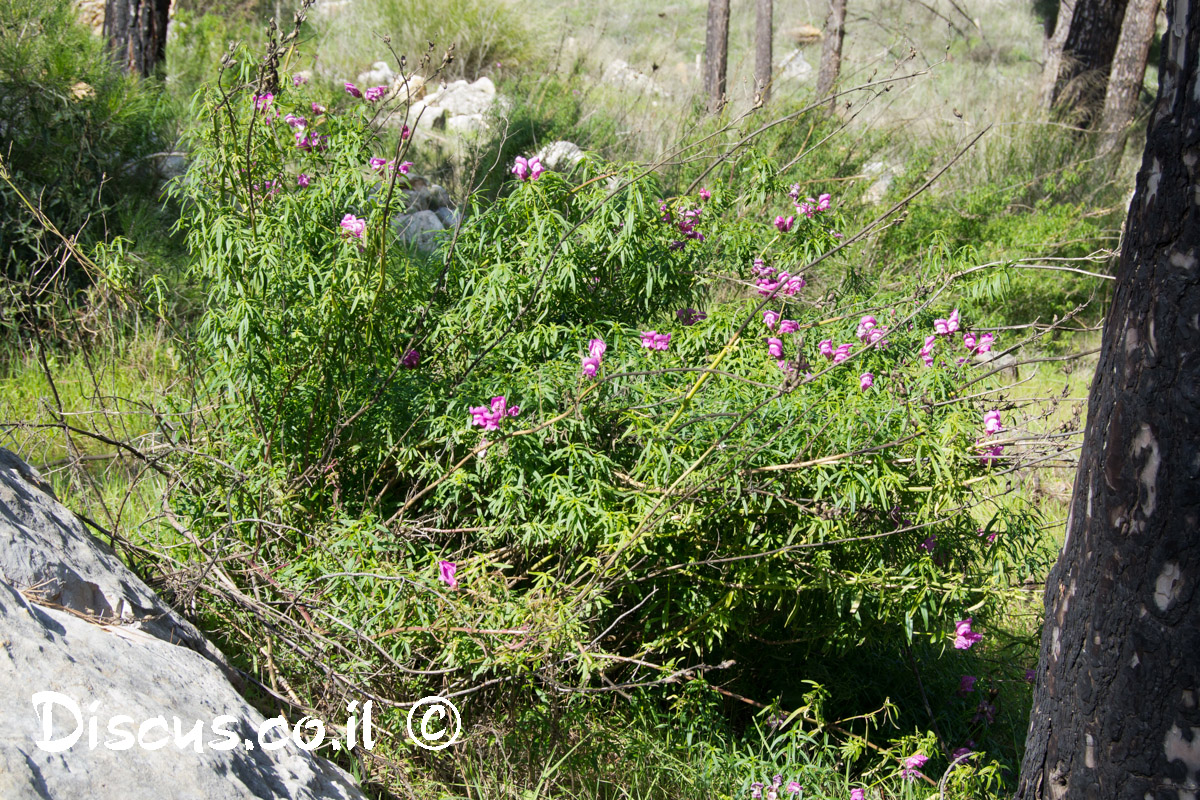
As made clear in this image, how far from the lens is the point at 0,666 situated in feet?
4.66

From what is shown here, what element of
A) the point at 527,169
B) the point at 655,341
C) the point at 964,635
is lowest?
the point at 964,635

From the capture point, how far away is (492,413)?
93.0 inches

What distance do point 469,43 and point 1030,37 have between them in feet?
45.9

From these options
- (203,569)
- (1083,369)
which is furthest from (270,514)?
(1083,369)

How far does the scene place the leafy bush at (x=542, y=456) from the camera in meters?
2.32

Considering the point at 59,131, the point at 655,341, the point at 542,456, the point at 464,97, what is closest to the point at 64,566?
the point at 542,456

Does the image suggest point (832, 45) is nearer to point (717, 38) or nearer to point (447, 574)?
point (717, 38)

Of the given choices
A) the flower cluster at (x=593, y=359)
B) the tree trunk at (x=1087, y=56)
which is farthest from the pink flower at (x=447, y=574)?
the tree trunk at (x=1087, y=56)

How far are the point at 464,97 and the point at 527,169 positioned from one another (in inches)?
294

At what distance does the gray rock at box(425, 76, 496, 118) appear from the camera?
9555 mm

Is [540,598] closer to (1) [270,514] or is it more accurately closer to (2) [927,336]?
(1) [270,514]

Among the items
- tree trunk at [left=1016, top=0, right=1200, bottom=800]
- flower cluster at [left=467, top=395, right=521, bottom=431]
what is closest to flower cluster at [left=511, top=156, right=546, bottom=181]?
flower cluster at [left=467, top=395, right=521, bottom=431]

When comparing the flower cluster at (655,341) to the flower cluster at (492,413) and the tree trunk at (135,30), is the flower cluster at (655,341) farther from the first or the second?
the tree trunk at (135,30)

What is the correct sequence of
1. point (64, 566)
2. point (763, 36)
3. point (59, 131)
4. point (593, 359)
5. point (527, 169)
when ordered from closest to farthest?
point (64, 566) → point (593, 359) → point (527, 169) → point (59, 131) → point (763, 36)
